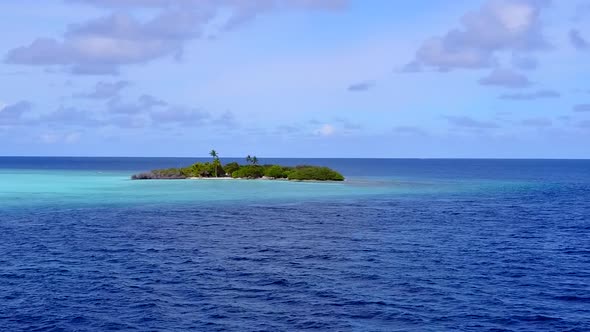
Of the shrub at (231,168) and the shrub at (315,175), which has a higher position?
the shrub at (231,168)

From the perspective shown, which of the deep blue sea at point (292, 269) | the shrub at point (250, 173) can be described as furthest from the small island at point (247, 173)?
the deep blue sea at point (292, 269)

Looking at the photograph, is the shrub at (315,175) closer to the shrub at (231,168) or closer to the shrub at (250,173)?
the shrub at (250,173)

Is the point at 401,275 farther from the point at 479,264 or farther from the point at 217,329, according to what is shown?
the point at 217,329

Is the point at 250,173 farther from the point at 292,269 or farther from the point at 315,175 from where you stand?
the point at 292,269

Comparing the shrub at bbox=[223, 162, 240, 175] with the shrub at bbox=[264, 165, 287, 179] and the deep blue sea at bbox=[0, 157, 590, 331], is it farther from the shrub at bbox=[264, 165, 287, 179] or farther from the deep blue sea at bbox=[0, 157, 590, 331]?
the deep blue sea at bbox=[0, 157, 590, 331]

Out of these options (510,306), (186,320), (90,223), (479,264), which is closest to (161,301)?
(186,320)

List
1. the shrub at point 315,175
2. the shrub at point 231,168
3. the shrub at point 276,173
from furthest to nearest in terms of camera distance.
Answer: the shrub at point 231,168
the shrub at point 276,173
the shrub at point 315,175

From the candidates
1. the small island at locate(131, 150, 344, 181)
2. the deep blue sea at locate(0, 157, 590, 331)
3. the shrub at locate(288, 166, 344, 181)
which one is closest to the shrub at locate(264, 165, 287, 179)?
the small island at locate(131, 150, 344, 181)
